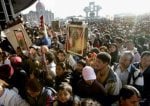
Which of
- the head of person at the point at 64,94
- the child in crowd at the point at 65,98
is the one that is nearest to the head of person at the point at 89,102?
the child in crowd at the point at 65,98

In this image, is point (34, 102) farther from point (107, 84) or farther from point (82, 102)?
point (107, 84)

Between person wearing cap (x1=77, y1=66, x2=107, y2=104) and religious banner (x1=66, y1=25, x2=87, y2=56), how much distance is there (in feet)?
4.27

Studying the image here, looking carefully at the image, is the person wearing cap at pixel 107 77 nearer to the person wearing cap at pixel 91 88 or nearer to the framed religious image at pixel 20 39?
the person wearing cap at pixel 91 88

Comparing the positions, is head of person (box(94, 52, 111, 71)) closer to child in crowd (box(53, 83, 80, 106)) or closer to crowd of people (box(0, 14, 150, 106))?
crowd of people (box(0, 14, 150, 106))

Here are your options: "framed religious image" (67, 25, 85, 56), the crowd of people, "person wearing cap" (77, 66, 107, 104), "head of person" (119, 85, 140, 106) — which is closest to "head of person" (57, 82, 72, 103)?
the crowd of people

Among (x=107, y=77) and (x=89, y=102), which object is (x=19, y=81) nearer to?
(x=107, y=77)

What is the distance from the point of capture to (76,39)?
674 cm

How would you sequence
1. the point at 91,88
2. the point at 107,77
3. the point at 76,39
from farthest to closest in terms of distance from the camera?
the point at 76,39, the point at 107,77, the point at 91,88

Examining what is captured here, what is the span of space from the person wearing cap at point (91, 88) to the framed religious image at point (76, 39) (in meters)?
1.32

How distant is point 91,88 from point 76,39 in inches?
68.7

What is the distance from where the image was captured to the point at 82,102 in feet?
15.3

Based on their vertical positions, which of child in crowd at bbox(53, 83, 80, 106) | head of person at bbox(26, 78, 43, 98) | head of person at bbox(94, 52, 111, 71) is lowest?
child in crowd at bbox(53, 83, 80, 106)

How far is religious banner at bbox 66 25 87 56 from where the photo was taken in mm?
6502

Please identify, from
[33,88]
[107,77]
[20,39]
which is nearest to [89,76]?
[107,77]
